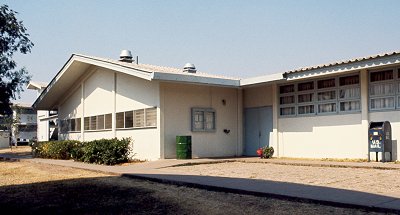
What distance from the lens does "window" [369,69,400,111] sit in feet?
44.0

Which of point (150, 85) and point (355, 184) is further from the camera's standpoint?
point (150, 85)

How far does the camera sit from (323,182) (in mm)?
9297

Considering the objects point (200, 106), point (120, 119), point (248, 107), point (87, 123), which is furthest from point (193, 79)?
point (87, 123)

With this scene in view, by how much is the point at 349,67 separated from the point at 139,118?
9.37 m

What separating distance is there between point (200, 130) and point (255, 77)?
3.39 metres

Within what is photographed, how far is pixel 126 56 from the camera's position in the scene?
22.0m

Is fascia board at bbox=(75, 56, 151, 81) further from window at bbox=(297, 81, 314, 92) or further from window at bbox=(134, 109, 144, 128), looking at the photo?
window at bbox=(297, 81, 314, 92)

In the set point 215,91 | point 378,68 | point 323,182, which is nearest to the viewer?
point 323,182

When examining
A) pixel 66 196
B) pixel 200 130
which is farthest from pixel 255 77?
pixel 66 196

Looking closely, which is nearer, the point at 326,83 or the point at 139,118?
the point at 326,83

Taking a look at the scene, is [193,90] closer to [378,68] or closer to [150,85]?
[150,85]

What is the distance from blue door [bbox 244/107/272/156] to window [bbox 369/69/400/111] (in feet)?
16.2

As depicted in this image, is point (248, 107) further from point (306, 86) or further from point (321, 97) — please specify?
point (321, 97)

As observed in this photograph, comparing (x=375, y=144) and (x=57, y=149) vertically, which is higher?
(x=375, y=144)
